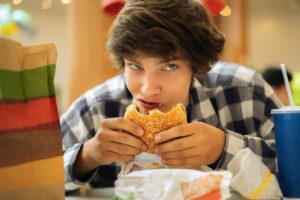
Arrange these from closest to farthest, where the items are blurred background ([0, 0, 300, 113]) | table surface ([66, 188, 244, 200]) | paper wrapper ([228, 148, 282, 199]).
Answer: paper wrapper ([228, 148, 282, 199]) → table surface ([66, 188, 244, 200]) → blurred background ([0, 0, 300, 113])

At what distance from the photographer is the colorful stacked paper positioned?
73 cm

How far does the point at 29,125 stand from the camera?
74 cm

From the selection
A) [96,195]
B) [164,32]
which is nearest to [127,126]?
[164,32]

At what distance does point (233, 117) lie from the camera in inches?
51.1

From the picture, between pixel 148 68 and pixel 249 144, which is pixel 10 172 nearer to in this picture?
pixel 148 68

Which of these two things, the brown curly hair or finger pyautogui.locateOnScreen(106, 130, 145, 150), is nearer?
finger pyautogui.locateOnScreen(106, 130, 145, 150)

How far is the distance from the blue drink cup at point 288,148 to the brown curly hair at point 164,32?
263 mm

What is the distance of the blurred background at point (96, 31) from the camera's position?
1.17m

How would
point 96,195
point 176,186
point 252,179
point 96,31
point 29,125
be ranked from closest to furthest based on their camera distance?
1. point 176,186
2. point 29,125
3. point 252,179
4. point 96,195
5. point 96,31

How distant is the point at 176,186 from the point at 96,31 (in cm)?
127

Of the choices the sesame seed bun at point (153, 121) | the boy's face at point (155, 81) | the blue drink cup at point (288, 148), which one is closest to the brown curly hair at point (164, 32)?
the boy's face at point (155, 81)

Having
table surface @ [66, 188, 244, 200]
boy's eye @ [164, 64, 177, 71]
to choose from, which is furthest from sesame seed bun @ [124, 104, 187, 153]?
table surface @ [66, 188, 244, 200]

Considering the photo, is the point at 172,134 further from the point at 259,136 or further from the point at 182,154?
the point at 259,136

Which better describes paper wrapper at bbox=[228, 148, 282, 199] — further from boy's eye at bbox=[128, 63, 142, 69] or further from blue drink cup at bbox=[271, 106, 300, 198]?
boy's eye at bbox=[128, 63, 142, 69]
